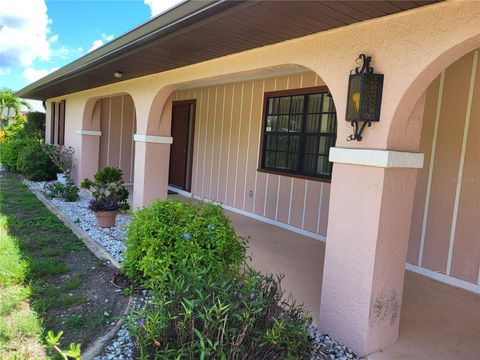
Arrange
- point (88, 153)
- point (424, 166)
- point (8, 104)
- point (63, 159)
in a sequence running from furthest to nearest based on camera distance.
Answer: point (8, 104)
point (63, 159)
point (88, 153)
point (424, 166)

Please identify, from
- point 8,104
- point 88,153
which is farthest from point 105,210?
point 8,104

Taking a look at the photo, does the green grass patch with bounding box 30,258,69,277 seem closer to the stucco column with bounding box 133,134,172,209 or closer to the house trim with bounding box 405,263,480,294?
the stucco column with bounding box 133,134,172,209

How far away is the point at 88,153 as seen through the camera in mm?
9055

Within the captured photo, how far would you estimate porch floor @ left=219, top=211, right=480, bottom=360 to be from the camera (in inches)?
113

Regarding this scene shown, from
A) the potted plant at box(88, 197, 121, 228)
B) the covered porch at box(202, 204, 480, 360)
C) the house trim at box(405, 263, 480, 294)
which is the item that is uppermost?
the potted plant at box(88, 197, 121, 228)

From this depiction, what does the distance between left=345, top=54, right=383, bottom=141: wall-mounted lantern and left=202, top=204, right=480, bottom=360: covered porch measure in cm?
112

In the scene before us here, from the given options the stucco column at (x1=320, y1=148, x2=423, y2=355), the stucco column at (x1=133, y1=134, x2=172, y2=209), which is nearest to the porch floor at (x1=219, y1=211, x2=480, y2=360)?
the stucco column at (x1=320, y1=148, x2=423, y2=355)

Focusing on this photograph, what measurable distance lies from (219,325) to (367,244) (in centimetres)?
122

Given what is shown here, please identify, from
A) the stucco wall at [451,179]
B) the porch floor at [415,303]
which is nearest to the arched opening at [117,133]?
the porch floor at [415,303]

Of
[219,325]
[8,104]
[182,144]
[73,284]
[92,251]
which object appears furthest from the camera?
[8,104]

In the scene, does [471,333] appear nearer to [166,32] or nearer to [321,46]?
[321,46]

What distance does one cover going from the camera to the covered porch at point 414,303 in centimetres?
288

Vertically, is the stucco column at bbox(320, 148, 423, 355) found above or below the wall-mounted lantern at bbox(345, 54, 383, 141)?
below

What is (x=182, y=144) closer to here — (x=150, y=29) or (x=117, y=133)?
(x=117, y=133)
